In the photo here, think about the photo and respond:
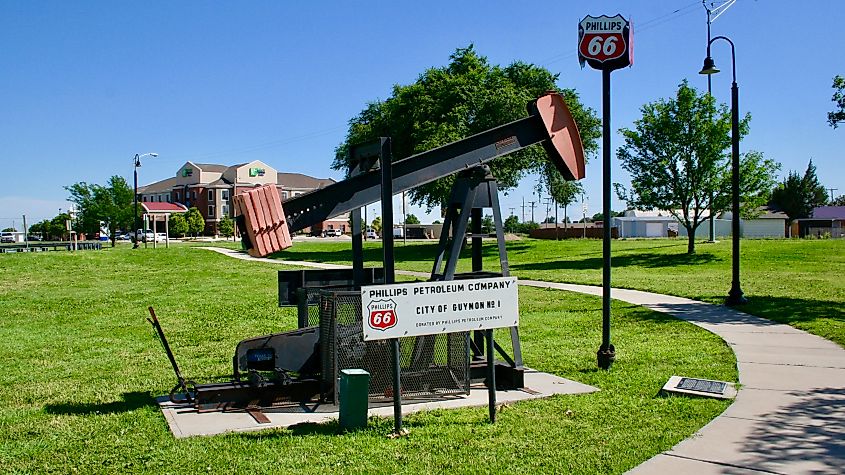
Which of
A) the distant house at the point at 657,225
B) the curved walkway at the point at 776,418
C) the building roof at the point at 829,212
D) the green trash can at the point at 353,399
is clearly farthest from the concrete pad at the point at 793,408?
the building roof at the point at 829,212

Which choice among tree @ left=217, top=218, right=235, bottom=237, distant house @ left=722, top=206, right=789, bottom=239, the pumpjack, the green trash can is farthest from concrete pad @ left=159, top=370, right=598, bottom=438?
tree @ left=217, top=218, right=235, bottom=237

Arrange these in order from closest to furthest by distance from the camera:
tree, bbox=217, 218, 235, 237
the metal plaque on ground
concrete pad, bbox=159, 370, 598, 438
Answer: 1. concrete pad, bbox=159, 370, 598, 438
2. the metal plaque on ground
3. tree, bbox=217, 218, 235, 237

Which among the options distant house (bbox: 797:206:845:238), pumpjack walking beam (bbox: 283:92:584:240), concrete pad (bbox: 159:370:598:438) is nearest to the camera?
concrete pad (bbox: 159:370:598:438)

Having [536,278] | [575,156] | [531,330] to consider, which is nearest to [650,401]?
[575,156]

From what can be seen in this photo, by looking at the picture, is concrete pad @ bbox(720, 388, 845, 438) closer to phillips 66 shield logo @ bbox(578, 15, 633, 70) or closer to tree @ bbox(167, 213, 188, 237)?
phillips 66 shield logo @ bbox(578, 15, 633, 70)

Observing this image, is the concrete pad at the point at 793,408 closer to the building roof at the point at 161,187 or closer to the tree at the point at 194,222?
the tree at the point at 194,222

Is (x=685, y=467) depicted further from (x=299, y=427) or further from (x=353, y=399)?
(x=299, y=427)

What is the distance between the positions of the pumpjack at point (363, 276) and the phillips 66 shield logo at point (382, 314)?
13.5 inches

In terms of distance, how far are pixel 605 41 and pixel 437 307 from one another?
4.22 metres

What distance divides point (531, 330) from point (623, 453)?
6.93 m

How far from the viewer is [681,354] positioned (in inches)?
388

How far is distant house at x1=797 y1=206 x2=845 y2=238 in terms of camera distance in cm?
5866

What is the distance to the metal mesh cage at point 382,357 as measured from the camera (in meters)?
7.11

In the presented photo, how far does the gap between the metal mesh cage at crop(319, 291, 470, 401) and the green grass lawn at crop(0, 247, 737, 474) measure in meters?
0.61
